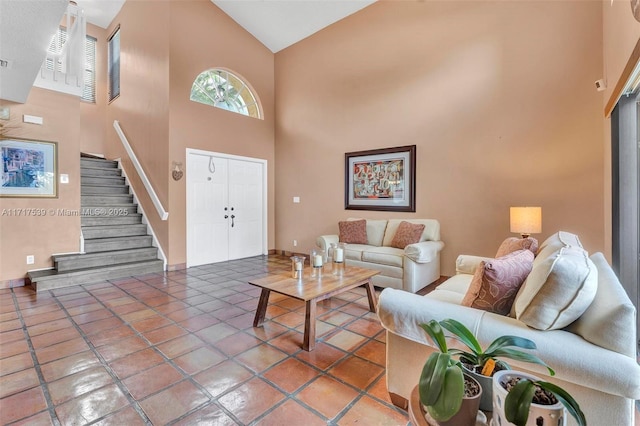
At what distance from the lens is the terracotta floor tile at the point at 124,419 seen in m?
1.57

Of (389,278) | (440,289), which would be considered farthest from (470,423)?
(389,278)

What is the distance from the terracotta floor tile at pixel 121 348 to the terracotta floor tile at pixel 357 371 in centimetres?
157

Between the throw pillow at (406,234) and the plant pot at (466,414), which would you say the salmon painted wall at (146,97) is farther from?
the plant pot at (466,414)

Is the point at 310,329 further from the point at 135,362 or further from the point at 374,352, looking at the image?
the point at 135,362

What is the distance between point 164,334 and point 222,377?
3.15 feet

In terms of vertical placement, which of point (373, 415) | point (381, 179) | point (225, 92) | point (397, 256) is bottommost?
point (373, 415)

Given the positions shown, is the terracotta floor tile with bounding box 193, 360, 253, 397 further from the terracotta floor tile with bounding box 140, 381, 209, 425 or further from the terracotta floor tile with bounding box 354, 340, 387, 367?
the terracotta floor tile with bounding box 354, 340, 387, 367

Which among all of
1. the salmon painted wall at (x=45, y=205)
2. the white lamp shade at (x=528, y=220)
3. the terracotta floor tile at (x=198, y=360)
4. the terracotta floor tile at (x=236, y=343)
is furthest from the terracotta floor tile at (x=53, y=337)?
the white lamp shade at (x=528, y=220)

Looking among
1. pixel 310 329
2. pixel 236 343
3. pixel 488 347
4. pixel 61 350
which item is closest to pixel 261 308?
pixel 236 343

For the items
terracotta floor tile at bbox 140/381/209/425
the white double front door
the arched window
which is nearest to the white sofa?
the white double front door

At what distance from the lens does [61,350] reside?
2.33m

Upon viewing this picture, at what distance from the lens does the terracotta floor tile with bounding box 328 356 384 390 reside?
1936 mm

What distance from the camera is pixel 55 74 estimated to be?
4234 mm

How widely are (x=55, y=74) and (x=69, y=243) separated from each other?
247 cm
